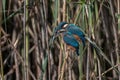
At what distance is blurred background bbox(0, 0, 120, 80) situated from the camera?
8.35 feet

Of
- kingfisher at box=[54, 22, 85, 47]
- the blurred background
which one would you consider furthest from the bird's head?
the blurred background

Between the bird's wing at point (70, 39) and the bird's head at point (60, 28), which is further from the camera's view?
the bird's wing at point (70, 39)

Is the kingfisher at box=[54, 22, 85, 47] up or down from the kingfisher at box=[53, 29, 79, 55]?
up

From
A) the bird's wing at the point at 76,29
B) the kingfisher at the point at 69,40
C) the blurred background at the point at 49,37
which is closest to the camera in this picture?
the bird's wing at the point at 76,29

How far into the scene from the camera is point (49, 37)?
9.39 feet

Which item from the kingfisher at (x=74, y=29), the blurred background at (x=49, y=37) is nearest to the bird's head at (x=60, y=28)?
the kingfisher at (x=74, y=29)

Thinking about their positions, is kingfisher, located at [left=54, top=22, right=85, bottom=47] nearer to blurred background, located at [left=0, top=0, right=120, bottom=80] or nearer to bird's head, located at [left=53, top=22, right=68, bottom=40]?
bird's head, located at [left=53, top=22, right=68, bottom=40]

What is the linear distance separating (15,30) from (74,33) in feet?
2.51

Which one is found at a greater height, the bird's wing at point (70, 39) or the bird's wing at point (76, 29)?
the bird's wing at point (76, 29)

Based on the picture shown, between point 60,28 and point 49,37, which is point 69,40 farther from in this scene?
point 49,37

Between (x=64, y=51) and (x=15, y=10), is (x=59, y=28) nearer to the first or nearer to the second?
(x=64, y=51)

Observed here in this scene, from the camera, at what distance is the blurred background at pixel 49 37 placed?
2.54m

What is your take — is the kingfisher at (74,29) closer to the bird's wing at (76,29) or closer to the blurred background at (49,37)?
the bird's wing at (76,29)

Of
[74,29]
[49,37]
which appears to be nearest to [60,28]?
[74,29]
